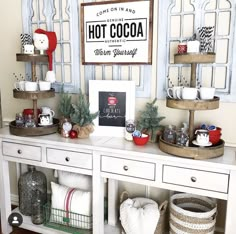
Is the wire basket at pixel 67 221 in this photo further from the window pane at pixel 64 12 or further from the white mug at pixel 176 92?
the window pane at pixel 64 12

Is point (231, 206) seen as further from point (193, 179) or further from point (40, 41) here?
point (40, 41)

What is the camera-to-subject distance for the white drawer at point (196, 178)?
1490 mm

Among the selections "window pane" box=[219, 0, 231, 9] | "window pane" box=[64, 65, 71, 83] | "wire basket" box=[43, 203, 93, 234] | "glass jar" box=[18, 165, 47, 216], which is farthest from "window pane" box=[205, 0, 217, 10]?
"glass jar" box=[18, 165, 47, 216]

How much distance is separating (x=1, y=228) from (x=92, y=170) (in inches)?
43.4

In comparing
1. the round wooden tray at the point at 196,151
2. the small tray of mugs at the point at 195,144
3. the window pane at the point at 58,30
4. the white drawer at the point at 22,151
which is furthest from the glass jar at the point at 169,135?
the window pane at the point at 58,30

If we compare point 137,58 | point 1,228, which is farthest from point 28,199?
point 137,58

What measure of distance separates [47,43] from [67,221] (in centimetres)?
135

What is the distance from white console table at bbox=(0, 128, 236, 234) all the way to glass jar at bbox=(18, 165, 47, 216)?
0.39ft

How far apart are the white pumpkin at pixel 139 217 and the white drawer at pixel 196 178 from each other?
331 mm

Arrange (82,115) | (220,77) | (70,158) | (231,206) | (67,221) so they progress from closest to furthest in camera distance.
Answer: (231,206), (220,77), (70,158), (82,115), (67,221)

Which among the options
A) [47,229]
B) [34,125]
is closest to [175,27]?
[34,125]

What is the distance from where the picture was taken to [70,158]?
188 centimetres

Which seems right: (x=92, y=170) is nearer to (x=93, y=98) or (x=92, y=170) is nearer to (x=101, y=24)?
(x=93, y=98)

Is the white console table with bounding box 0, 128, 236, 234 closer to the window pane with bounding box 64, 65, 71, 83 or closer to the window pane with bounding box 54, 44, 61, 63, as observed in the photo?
the window pane with bounding box 64, 65, 71, 83
